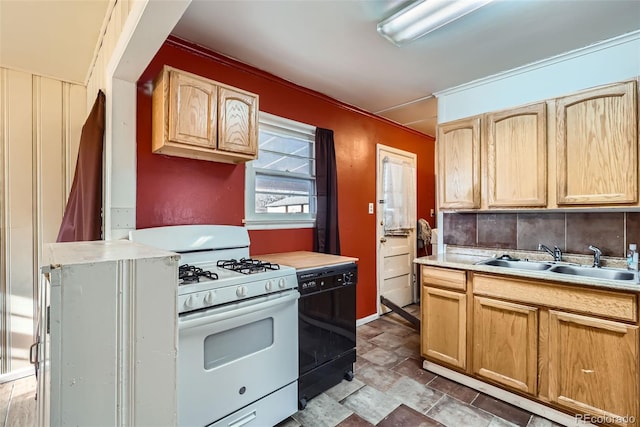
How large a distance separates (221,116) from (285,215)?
1.08 metres

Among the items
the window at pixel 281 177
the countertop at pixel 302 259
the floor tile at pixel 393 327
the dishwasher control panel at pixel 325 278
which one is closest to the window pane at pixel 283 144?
the window at pixel 281 177

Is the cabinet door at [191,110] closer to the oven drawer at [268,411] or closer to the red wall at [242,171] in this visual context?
the red wall at [242,171]

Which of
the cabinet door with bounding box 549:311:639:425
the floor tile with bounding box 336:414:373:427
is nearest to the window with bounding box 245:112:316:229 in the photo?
the floor tile with bounding box 336:414:373:427

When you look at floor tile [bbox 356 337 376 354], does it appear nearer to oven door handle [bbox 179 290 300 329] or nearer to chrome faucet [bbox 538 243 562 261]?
oven door handle [bbox 179 290 300 329]

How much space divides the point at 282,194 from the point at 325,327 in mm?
1270

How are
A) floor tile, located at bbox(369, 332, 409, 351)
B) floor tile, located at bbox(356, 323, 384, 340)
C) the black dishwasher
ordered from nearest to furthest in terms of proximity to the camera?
1. the black dishwasher
2. floor tile, located at bbox(369, 332, 409, 351)
3. floor tile, located at bbox(356, 323, 384, 340)

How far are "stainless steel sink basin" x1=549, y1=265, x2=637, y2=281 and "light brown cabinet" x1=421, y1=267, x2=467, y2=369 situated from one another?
0.63m

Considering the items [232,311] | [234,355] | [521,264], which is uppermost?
[521,264]

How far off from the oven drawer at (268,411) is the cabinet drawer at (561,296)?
58.1 inches

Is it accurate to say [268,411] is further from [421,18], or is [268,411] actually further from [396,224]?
[396,224]

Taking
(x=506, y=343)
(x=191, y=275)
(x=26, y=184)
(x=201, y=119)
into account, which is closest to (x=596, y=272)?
(x=506, y=343)

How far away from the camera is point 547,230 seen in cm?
244

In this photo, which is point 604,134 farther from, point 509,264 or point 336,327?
point 336,327

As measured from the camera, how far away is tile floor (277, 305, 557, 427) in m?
1.90
